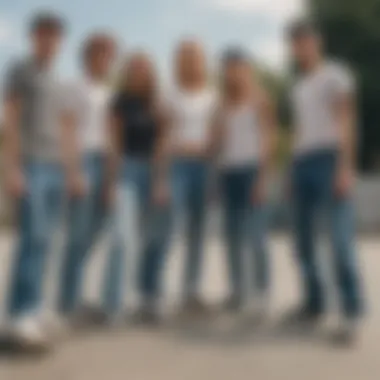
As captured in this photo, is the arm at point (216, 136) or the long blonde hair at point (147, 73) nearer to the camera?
the long blonde hair at point (147, 73)

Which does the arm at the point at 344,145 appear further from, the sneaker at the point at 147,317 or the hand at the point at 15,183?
the hand at the point at 15,183

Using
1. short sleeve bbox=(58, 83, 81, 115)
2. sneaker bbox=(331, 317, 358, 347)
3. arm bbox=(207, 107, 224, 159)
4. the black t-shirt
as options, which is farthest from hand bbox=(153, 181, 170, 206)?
sneaker bbox=(331, 317, 358, 347)

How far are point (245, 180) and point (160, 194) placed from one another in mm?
366

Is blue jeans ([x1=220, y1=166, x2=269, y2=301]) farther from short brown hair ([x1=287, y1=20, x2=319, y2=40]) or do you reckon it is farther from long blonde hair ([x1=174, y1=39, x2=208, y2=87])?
short brown hair ([x1=287, y1=20, x2=319, y2=40])

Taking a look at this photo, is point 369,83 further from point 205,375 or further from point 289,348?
point 205,375

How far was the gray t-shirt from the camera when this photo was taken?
10.8 feet

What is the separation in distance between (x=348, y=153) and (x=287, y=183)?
305mm

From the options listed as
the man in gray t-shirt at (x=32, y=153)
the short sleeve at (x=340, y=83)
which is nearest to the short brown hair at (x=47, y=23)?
the man in gray t-shirt at (x=32, y=153)

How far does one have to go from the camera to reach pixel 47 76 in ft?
10.9

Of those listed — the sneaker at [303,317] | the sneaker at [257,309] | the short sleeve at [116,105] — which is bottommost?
the sneaker at [303,317]

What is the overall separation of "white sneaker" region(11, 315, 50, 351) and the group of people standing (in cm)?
1

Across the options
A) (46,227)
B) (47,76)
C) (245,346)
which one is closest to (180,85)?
(47,76)

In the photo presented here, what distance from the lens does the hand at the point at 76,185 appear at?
3.39m

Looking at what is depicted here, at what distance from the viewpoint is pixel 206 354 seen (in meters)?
3.25
